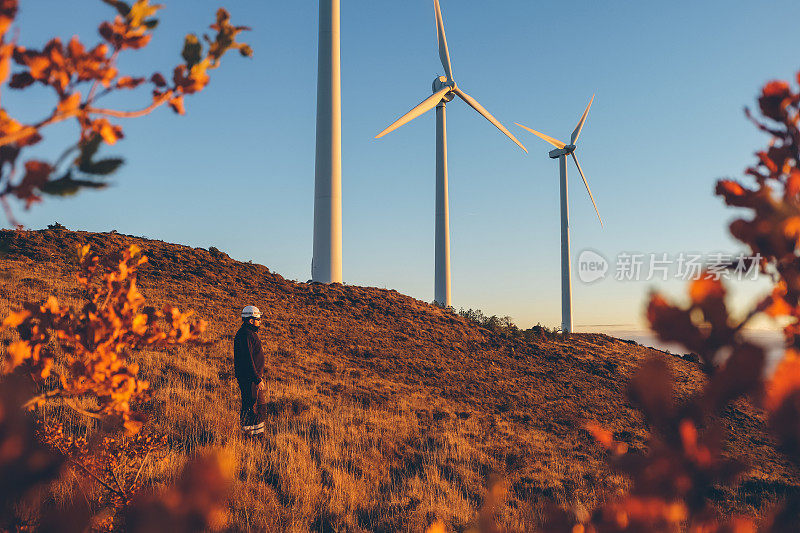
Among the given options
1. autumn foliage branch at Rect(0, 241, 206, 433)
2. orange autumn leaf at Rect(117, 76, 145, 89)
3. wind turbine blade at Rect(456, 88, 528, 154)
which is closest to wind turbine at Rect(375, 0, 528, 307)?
wind turbine blade at Rect(456, 88, 528, 154)

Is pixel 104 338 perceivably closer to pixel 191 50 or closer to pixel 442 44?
pixel 191 50

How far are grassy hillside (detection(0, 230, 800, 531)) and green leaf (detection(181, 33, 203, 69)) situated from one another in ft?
2.95

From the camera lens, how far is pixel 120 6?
1.71 metres

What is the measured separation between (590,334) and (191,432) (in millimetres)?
22408

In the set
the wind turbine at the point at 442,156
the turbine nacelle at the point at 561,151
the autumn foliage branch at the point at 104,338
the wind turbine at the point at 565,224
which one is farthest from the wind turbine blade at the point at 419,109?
the autumn foliage branch at the point at 104,338

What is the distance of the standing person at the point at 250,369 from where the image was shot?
7180 millimetres

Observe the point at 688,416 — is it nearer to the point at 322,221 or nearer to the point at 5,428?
the point at 5,428

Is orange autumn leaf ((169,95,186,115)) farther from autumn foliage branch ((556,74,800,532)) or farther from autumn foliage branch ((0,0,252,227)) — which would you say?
autumn foliage branch ((556,74,800,532))

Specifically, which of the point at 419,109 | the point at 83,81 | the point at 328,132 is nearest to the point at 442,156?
the point at 419,109

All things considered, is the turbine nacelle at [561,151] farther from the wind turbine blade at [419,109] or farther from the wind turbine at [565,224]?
the wind turbine blade at [419,109]

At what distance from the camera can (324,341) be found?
15.7 meters

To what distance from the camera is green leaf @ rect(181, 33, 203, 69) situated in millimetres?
1862

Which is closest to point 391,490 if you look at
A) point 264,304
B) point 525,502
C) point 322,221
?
point 525,502

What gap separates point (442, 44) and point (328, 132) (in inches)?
450
